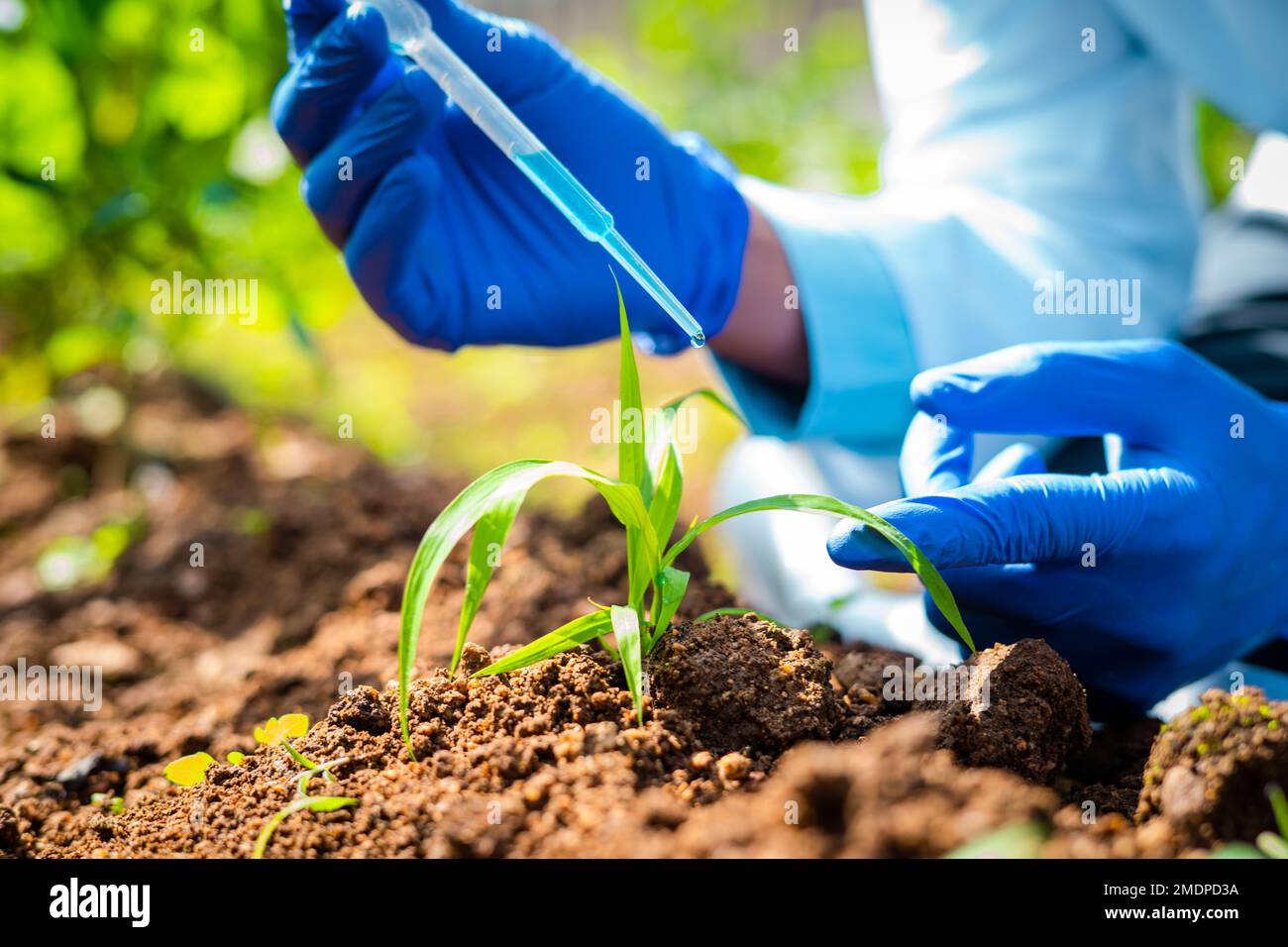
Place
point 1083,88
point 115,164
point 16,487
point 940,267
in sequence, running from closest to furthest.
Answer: point 940,267, point 1083,88, point 115,164, point 16,487

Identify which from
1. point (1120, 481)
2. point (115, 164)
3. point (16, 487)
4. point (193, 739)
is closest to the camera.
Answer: point (1120, 481)

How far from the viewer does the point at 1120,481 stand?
95 cm

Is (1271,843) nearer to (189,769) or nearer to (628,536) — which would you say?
(628,536)

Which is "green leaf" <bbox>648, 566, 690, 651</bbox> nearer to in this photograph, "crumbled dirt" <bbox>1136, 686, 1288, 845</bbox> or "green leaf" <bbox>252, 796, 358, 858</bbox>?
"green leaf" <bbox>252, 796, 358, 858</bbox>

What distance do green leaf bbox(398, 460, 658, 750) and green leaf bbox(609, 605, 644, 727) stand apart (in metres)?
0.05

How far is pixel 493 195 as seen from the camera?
4.27ft

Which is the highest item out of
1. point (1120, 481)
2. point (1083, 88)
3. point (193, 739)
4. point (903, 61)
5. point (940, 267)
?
point (903, 61)

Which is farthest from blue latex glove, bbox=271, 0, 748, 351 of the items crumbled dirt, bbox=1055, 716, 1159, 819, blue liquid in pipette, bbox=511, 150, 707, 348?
crumbled dirt, bbox=1055, 716, 1159, 819

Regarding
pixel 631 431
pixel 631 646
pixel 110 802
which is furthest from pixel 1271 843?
pixel 110 802

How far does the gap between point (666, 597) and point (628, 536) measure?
59mm

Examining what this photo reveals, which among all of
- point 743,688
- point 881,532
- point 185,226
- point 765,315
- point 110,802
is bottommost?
point 110,802
